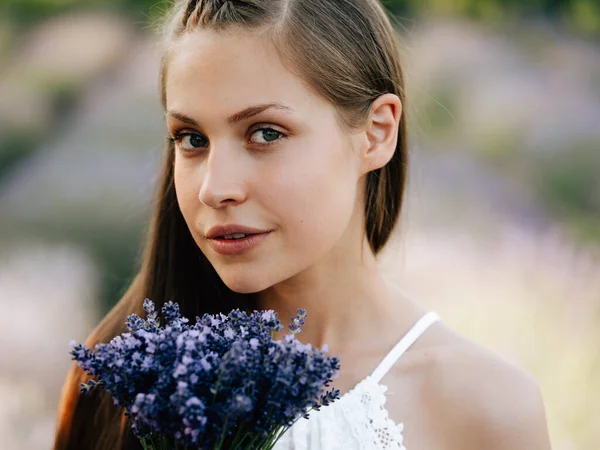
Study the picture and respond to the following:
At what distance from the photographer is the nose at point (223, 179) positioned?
1.86 metres

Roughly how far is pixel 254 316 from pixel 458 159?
138 inches

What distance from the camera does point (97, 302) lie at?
15.3ft

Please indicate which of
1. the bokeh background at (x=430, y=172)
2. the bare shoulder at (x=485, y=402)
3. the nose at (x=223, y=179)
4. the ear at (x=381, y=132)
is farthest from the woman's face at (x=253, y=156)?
the bokeh background at (x=430, y=172)

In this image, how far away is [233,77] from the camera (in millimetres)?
1884

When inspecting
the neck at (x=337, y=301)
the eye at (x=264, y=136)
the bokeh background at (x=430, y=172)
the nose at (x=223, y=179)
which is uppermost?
the bokeh background at (x=430, y=172)

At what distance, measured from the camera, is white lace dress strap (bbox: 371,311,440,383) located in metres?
2.11

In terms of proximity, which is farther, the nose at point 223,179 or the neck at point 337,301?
the neck at point 337,301

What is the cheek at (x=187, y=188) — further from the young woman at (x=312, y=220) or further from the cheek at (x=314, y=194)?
the cheek at (x=314, y=194)

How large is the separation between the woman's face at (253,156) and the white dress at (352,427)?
0.33 m

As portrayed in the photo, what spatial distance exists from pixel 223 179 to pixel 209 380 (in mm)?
621

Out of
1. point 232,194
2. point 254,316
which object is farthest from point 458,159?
point 254,316

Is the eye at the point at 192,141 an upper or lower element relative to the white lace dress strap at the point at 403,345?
upper

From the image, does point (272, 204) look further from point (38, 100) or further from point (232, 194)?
point (38, 100)

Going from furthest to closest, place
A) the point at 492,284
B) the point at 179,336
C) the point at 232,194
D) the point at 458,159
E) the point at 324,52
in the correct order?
1. the point at 458,159
2. the point at 492,284
3. the point at 324,52
4. the point at 232,194
5. the point at 179,336
